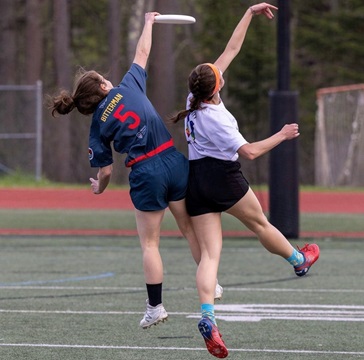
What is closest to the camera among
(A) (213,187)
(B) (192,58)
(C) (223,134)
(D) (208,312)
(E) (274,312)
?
(D) (208,312)

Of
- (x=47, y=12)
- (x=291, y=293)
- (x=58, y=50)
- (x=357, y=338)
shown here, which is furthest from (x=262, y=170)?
(x=357, y=338)

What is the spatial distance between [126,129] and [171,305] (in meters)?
2.99

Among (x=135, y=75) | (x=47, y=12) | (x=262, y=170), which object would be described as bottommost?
(x=262, y=170)

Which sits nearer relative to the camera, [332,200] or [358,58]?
[332,200]

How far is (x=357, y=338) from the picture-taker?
8672 mm

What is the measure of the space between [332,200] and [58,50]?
54.8 ft

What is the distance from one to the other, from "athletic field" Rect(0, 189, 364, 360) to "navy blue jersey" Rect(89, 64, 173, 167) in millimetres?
1363

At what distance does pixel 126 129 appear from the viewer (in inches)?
311

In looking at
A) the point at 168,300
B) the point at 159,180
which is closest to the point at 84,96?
the point at 159,180

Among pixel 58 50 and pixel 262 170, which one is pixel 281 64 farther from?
pixel 58 50

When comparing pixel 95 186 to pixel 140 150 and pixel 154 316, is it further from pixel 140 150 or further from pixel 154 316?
pixel 154 316

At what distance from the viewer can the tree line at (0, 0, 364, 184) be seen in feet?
119

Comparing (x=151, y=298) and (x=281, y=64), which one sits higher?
(x=281, y=64)

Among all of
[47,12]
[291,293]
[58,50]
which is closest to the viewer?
[291,293]
